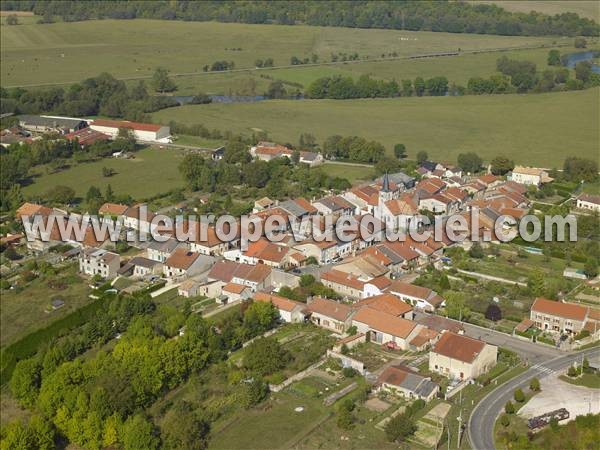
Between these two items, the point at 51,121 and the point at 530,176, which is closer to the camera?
the point at 530,176

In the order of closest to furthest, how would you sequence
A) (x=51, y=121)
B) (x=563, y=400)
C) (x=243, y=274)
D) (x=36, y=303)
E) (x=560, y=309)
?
(x=563, y=400) → (x=560, y=309) → (x=36, y=303) → (x=243, y=274) → (x=51, y=121)

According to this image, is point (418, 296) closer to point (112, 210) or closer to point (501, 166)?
point (112, 210)

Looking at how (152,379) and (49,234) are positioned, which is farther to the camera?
(49,234)

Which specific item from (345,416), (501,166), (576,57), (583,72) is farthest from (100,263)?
(576,57)

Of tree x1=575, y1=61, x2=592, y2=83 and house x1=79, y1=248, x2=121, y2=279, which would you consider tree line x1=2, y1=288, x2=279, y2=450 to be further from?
tree x1=575, y1=61, x2=592, y2=83

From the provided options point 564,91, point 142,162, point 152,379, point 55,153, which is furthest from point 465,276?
point 564,91

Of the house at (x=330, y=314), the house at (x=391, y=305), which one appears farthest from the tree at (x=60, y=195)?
the house at (x=391, y=305)

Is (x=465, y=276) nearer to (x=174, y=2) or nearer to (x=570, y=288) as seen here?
(x=570, y=288)

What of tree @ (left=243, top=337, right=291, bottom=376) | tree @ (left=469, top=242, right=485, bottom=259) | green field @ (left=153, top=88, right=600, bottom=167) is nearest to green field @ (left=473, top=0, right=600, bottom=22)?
green field @ (left=153, top=88, right=600, bottom=167)
